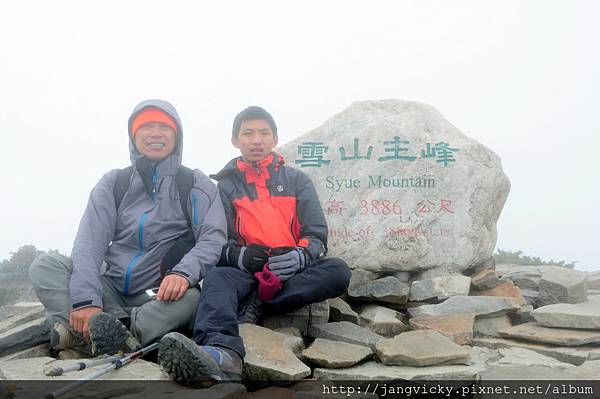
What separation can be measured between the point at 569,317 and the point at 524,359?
0.91m

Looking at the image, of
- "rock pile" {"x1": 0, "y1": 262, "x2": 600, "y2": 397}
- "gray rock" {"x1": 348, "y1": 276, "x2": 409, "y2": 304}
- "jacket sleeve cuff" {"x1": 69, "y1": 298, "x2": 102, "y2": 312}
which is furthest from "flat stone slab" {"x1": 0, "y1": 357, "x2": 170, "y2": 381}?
"gray rock" {"x1": 348, "y1": 276, "x2": 409, "y2": 304}

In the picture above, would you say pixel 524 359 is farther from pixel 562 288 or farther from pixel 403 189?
pixel 403 189

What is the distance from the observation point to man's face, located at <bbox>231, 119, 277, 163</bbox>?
17.8 feet

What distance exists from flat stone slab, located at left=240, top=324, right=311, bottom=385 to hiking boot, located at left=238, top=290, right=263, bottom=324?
20 cm

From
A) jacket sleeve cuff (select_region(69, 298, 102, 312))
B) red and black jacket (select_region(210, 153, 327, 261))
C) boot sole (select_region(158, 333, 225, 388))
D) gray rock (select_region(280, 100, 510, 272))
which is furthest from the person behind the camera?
gray rock (select_region(280, 100, 510, 272))

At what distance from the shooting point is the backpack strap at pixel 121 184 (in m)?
4.96

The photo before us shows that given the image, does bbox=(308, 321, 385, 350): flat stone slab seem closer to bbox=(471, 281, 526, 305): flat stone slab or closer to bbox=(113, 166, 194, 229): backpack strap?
bbox=(113, 166, 194, 229): backpack strap

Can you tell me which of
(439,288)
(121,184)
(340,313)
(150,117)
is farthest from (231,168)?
(439,288)

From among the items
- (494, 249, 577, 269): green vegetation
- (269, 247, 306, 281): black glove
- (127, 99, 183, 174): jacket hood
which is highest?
(127, 99, 183, 174): jacket hood

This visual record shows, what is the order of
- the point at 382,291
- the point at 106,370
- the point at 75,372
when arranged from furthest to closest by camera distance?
the point at 382,291 < the point at 75,372 < the point at 106,370

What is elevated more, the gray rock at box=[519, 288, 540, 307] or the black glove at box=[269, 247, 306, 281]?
the black glove at box=[269, 247, 306, 281]

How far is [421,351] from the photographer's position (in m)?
4.16

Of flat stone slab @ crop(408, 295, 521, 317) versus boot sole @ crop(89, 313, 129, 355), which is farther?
flat stone slab @ crop(408, 295, 521, 317)

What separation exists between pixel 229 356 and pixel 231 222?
1.89 metres
